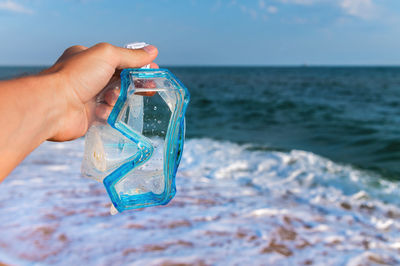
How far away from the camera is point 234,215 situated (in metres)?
3.11

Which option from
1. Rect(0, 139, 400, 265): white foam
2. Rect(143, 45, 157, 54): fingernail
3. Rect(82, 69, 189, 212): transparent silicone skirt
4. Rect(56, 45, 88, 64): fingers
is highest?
Rect(143, 45, 157, 54): fingernail

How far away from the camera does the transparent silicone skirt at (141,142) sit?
1.31m

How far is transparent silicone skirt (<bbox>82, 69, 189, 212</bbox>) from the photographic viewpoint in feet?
4.28

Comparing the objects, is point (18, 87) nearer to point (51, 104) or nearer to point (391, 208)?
point (51, 104)

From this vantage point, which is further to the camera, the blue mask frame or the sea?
the sea

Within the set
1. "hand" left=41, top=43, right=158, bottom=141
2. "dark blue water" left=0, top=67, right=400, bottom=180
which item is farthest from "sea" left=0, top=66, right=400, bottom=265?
"hand" left=41, top=43, right=158, bottom=141

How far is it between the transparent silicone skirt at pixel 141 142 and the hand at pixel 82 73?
0.40 feet

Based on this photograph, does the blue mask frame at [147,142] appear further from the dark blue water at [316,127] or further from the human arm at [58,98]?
the dark blue water at [316,127]

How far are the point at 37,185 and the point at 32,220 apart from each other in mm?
923

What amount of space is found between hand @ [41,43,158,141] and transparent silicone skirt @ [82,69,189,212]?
121 millimetres

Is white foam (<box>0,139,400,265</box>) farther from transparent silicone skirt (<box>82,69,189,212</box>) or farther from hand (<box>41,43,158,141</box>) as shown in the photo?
hand (<box>41,43,158,141</box>)

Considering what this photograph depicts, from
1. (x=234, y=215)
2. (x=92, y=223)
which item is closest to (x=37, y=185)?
(x=92, y=223)

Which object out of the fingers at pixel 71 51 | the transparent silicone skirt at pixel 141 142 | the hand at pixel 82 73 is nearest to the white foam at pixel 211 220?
the transparent silicone skirt at pixel 141 142

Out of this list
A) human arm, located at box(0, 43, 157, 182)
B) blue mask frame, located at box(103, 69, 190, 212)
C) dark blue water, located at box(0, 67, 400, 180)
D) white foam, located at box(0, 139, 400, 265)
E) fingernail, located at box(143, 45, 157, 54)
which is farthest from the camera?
dark blue water, located at box(0, 67, 400, 180)
